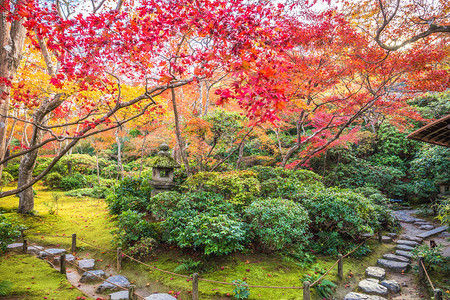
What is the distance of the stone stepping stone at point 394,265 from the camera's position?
Answer: 5574 mm

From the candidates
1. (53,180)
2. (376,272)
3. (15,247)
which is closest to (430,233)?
(376,272)

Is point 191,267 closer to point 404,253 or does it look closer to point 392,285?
point 392,285

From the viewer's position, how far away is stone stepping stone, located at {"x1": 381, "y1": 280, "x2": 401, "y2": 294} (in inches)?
188

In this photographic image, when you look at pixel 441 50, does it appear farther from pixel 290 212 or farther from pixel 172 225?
pixel 172 225

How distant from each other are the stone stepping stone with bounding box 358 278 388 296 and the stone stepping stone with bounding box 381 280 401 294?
0.43 ft

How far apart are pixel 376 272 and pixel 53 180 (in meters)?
17.6

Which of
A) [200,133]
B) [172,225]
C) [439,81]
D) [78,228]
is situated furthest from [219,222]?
[439,81]

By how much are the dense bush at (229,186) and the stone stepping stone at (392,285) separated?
10.8 feet

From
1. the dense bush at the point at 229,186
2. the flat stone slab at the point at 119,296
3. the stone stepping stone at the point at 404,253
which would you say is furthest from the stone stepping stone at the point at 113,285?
the stone stepping stone at the point at 404,253

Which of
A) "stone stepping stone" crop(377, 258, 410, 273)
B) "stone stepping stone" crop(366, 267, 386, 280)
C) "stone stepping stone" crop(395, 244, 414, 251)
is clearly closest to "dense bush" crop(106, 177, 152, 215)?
"stone stepping stone" crop(366, 267, 386, 280)

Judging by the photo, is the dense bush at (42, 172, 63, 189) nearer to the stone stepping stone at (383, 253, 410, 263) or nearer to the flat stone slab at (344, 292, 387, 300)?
the flat stone slab at (344, 292, 387, 300)

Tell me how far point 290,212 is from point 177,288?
2.76m

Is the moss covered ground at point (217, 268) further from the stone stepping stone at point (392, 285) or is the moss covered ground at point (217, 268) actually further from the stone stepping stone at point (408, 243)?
the stone stepping stone at point (392, 285)

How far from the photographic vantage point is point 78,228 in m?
8.17
